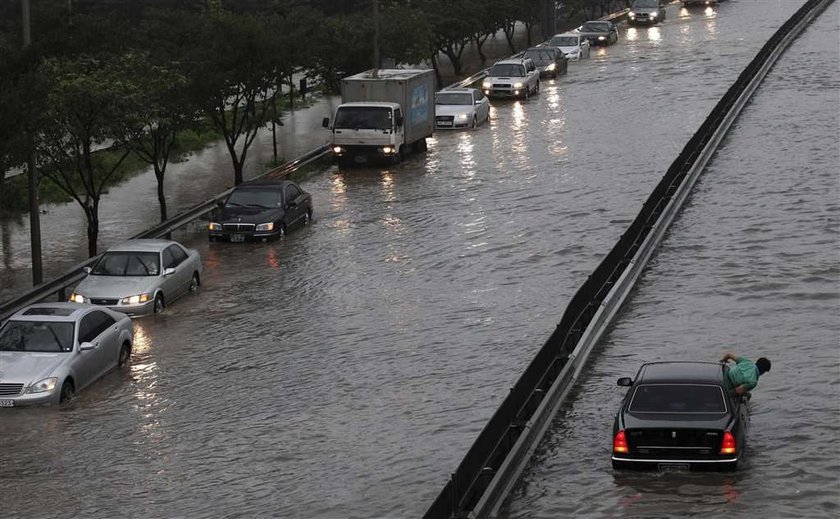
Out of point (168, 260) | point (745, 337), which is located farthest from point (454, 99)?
point (745, 337)

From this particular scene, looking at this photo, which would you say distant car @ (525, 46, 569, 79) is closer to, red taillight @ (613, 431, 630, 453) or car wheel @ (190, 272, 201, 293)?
car wheel @ (190, 272, 201, 293)

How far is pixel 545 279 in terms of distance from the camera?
34.2 meters

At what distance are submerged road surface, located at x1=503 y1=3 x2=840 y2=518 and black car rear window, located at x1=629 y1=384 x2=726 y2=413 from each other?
0.87 m

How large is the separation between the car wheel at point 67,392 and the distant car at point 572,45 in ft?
179

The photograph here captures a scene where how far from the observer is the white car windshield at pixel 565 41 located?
78125mm

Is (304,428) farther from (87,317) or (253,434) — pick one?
(87,317)

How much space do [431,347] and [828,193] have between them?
1926 cm

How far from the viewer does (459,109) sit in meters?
56.8

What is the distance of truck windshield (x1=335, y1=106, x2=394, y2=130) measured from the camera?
48844mm

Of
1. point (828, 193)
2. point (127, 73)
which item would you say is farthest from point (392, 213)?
point (828, 193)

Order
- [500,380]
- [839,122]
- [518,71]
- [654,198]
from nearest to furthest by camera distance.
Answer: [500,380]
[654,198]
[839,122]
[518,71]

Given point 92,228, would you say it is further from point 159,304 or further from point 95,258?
point 159,304

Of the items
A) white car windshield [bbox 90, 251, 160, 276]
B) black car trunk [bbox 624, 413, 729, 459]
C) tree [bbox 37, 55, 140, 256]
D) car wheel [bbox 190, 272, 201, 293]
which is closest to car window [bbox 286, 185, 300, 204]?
tree [bbox 37, 55, 140, 256]

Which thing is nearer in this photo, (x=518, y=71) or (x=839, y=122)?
(x=839, y=122)
